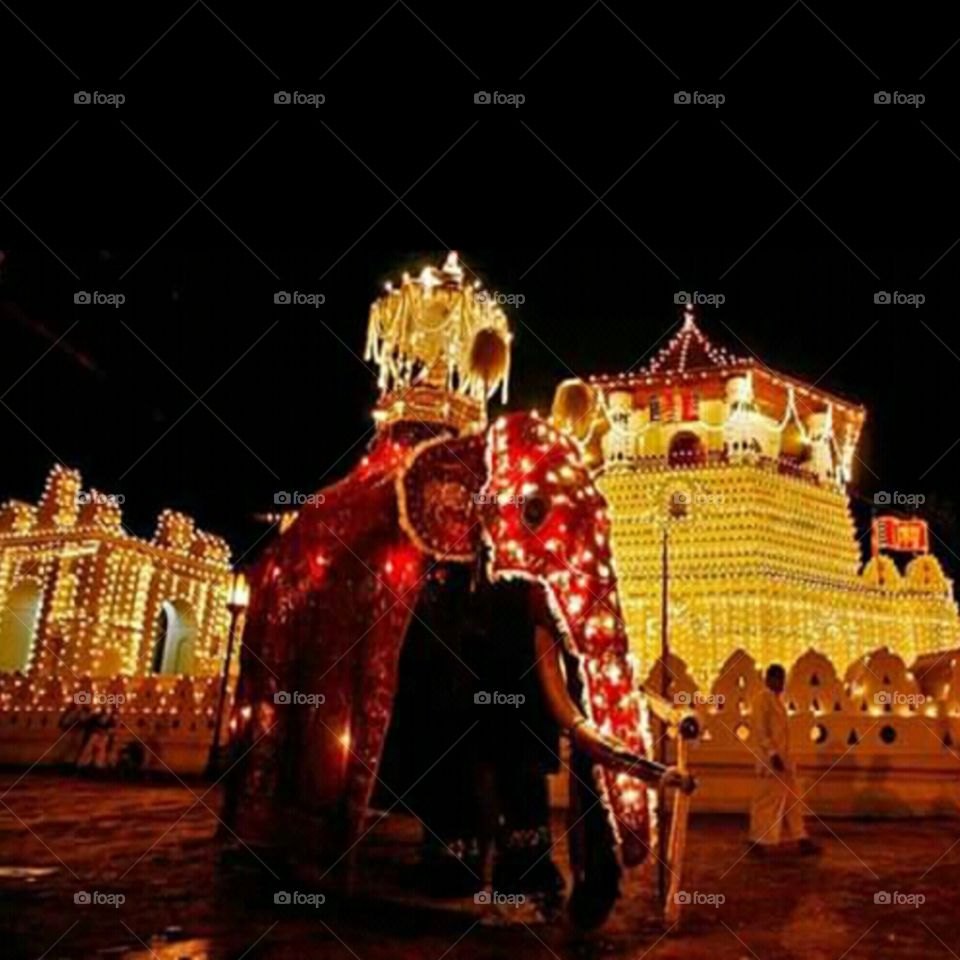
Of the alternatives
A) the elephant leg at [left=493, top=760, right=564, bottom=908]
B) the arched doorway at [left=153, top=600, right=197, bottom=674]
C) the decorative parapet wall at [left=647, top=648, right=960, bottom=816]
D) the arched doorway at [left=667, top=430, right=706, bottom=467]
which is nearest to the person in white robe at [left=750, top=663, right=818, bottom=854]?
the decorative parapet wall at [left=647, top=648, right=960, bottom=816]

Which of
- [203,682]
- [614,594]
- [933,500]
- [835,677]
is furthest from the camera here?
[933,500]

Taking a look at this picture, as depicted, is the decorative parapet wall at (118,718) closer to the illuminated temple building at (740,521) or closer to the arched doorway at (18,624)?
the arched doorway at (18,624)

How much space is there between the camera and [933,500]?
33.1 meters

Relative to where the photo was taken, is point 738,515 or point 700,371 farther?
point 700,371

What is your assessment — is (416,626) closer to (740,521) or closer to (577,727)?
(577,727)

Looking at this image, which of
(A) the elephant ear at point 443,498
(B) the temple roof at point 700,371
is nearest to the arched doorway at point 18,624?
(B) the temple roof at point 700,371

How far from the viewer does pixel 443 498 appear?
14.9ft

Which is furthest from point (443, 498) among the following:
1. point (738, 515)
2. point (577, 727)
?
point (738, 515)

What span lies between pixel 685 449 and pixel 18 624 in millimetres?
18595

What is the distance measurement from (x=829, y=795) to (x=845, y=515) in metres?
18.4

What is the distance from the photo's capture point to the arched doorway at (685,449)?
25.1 metres

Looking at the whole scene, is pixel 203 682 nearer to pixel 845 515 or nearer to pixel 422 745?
pixel 422 745

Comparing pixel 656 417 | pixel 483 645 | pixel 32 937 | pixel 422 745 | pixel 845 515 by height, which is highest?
pixel 656 417

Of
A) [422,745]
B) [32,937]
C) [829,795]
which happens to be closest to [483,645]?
[422,745]
